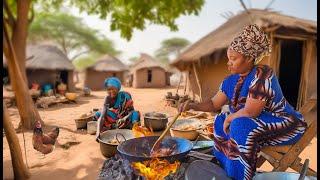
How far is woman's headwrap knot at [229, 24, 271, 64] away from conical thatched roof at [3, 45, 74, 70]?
693 inches

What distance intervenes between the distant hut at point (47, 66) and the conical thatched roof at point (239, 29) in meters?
9.58

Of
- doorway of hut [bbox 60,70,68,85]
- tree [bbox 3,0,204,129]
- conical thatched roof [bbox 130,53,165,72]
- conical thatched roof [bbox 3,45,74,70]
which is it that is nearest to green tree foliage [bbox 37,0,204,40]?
tree [bbox 3,0,204,129]

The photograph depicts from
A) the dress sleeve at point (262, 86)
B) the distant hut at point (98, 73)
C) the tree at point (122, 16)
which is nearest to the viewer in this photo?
the dress sleeve at point (262, 86)

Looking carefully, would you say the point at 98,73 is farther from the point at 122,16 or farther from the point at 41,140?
the point at 41,140

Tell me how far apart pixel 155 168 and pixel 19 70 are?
16.0ft

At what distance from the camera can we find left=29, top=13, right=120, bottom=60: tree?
35688 millimetres

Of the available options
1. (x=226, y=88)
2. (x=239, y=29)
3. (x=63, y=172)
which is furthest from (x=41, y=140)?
(x=239, y=29)

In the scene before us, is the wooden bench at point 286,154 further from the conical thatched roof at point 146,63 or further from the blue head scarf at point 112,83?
the conical thatched roof at point 146,63

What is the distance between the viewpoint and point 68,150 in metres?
5.35

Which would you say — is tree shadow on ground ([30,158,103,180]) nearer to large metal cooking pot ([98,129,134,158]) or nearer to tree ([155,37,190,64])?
large metal cooking pot ([98,129,134,158])

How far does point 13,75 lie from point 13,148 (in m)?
3.00

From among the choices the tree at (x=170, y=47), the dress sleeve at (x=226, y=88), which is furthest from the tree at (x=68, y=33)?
the dress sleeve at (x=226, y=88)

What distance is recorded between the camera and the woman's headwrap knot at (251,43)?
2.43 metres

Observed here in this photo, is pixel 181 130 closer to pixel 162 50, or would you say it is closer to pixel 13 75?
pixel 13 75
